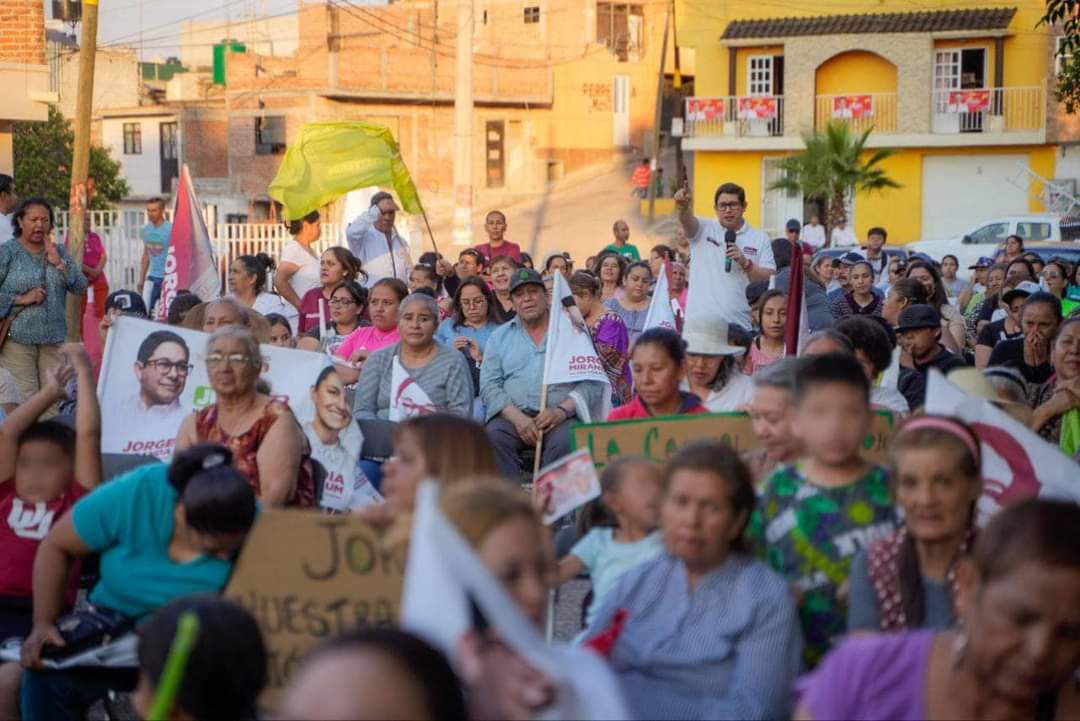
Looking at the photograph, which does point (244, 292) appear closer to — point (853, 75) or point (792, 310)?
point (792, 310)

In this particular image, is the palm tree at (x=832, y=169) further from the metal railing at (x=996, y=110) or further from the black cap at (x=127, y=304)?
the black cap at (x=127, y=304)

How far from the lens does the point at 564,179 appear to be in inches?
2282

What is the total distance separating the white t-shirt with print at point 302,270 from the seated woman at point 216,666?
9400 millimetres

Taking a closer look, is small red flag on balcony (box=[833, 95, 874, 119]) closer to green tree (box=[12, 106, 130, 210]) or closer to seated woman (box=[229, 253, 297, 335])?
green tree (box=[12, 106, 130, 210])

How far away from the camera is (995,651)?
3.04m

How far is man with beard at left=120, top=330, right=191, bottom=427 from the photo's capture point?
7.50 metres

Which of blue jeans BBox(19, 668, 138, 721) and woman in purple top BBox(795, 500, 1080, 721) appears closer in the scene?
woman in purple top BBox(795, 500, 1080, 721)

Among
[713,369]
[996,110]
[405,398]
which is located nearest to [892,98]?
[996,110]

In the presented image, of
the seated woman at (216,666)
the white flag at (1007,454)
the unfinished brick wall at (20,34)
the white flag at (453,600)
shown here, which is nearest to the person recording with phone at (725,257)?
the white flag at (1007,454)

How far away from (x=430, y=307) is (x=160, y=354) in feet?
6.14

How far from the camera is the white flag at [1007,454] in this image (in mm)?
4910

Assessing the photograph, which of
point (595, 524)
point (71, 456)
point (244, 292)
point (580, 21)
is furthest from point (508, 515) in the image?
point (580, 21)

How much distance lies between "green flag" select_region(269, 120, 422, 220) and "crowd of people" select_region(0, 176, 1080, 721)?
5.39 m

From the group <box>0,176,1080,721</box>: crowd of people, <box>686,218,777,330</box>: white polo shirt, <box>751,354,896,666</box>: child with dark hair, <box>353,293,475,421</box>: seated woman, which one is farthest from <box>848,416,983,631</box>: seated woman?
<box>686,218,777,330</box>: white polo shirt
